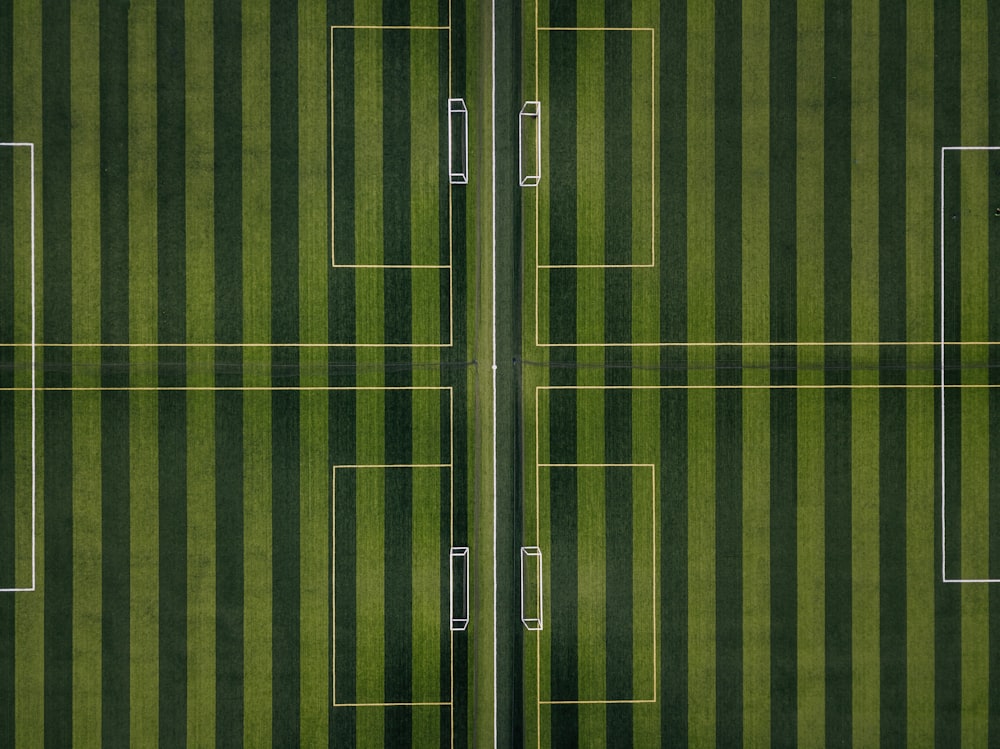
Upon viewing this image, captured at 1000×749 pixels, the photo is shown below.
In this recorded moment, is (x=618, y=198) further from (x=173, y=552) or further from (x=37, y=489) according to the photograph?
(x=37, y=489)
